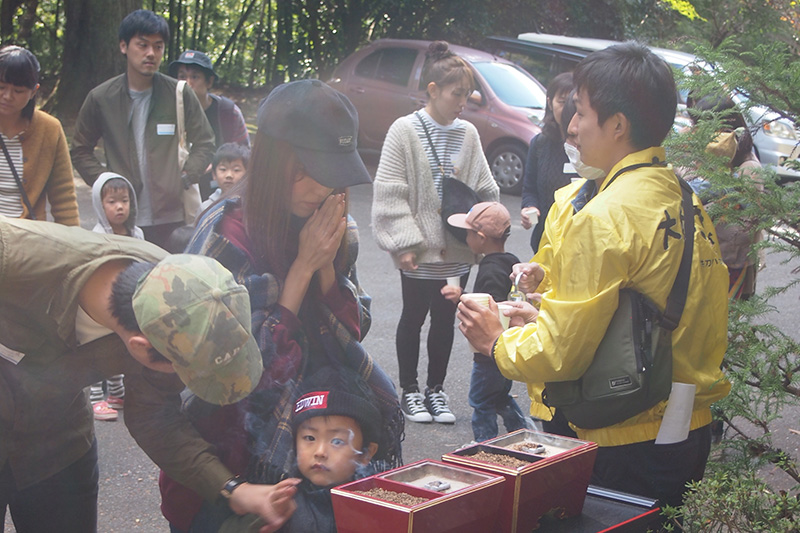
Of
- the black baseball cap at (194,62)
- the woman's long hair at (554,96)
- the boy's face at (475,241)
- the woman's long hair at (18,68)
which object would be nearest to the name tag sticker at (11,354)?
the woman's long hair at (18,68)

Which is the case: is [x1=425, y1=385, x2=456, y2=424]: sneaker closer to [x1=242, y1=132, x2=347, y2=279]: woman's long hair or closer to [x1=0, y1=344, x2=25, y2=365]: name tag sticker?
[x1=242, y1=132, x2=347, y2=279]: woman's long hair

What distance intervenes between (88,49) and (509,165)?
6.25 metres

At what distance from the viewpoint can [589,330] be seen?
2.23 metres

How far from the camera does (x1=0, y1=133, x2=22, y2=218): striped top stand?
4305 mm

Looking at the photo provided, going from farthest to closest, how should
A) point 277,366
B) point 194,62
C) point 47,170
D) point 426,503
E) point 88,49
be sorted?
point 88,49
point 194,62
point 47,170
point 277,366
point 426,503

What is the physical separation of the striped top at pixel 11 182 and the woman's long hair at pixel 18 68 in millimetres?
338

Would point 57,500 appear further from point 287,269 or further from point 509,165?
point 509,165

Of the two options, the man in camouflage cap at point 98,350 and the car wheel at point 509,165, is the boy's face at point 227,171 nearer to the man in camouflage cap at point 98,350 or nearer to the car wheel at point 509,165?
the man in camouflage cap at point 98,350

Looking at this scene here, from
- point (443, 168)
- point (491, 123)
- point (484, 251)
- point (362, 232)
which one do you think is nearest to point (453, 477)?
point (484, 251)

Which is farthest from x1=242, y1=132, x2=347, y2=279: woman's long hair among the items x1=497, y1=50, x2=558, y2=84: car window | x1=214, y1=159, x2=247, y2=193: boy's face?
x1=497, y1=50, x2=558, y2=84: car window

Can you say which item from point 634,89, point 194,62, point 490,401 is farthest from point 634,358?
point 194,62

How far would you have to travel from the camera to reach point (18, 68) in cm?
402

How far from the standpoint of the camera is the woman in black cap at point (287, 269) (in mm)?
2389

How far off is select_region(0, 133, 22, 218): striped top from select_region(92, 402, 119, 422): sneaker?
1.27m
